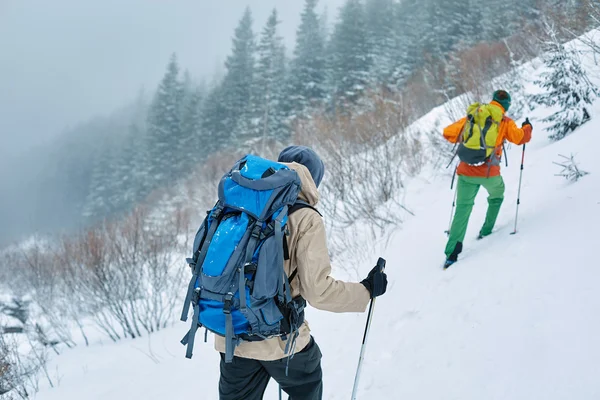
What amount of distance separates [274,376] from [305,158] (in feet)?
3.99

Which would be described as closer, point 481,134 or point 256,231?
point 256,231

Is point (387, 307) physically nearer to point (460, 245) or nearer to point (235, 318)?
point (460, 245)

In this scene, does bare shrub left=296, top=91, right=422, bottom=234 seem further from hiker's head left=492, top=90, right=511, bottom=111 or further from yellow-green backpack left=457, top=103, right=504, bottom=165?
hiker's head left=492, top=90, right=511, bottom=111

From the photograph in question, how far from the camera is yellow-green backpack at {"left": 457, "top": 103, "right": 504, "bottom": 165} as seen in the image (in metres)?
4.13

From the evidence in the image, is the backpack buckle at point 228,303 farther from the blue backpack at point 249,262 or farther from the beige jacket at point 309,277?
the beige jacket at point 309,277

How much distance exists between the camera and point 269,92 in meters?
31.1

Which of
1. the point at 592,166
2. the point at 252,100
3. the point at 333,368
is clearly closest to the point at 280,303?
the point at 333,368

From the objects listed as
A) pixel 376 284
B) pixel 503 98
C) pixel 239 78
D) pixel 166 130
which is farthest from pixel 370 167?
pixel 166 130

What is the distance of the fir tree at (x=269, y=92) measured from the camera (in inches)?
1173

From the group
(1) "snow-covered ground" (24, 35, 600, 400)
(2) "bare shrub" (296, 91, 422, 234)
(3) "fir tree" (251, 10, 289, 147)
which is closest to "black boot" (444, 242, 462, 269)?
(1) "snow-covered ground" (24, 35, 600, 400)

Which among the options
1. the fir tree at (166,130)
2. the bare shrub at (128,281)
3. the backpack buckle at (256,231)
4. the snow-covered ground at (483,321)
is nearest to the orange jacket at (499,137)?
the snow-covered ground at (483,321)

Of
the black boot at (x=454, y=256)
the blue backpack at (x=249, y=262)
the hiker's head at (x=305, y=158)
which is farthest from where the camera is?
the black boot at (x=454, y=256)

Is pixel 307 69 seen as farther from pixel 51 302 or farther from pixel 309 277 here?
pixel 309 277

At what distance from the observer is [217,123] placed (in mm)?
35594
